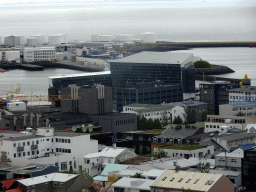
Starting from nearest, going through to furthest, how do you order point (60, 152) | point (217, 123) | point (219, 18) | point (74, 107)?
point (60, 152)
point (217, 123)
point (74, 107)
point (219, 18)

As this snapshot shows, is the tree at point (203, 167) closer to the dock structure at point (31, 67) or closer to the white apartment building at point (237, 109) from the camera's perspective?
the white apartment building at point (237, 109)

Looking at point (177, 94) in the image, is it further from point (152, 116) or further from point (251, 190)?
point (251, 190)

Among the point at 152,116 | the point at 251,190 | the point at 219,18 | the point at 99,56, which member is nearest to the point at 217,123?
the point at 152,116

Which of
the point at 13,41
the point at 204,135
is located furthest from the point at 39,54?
the point at 204,135

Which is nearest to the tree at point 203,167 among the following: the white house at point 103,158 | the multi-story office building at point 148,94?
the white house at point 103,158

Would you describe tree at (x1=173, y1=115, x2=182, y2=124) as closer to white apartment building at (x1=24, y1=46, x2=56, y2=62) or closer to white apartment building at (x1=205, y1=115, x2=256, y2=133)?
white apartment building at (x1=205, y1=115, x2=256, y2=133)

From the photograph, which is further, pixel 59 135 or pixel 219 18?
pixel 219 18
